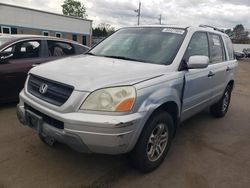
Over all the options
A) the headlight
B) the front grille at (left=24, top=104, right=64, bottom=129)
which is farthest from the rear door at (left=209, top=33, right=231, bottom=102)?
the front grille at (left=24, top=104, right=64, bottom=129)

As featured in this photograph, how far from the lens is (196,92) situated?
4008 mm

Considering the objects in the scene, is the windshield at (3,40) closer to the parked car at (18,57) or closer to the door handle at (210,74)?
the parked car at (18,57)

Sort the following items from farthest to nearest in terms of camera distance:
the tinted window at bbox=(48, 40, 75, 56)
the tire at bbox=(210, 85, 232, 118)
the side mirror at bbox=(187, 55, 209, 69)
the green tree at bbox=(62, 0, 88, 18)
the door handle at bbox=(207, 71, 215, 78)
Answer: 1. the green tree at bbox=(62, 0, 88, 18)
2. the tinted window at bbox=(48, 40, 75, 56)
3. the tire at bbox=(210, 85, 232, 118)
4. the door handle at bbox=(207, 71, 215, 78)
5. the side mirror at bbox=(187, 55, 209, 69)

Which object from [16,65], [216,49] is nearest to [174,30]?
A: [216,49]

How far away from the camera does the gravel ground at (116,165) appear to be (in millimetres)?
3023

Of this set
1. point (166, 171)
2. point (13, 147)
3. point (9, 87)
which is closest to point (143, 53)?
point (166, 171)

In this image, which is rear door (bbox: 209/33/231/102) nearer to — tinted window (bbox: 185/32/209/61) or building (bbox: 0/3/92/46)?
tinted window (bbox: 185/32/209/61)

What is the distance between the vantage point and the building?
86.8ft

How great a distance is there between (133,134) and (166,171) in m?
0.96

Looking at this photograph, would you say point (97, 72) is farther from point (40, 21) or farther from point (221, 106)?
point (40, 21)

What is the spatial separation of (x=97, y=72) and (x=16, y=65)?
3133mm

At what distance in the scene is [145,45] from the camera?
12.5ft

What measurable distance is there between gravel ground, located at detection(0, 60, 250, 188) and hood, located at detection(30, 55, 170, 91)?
1114mm

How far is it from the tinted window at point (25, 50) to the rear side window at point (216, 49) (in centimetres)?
367
